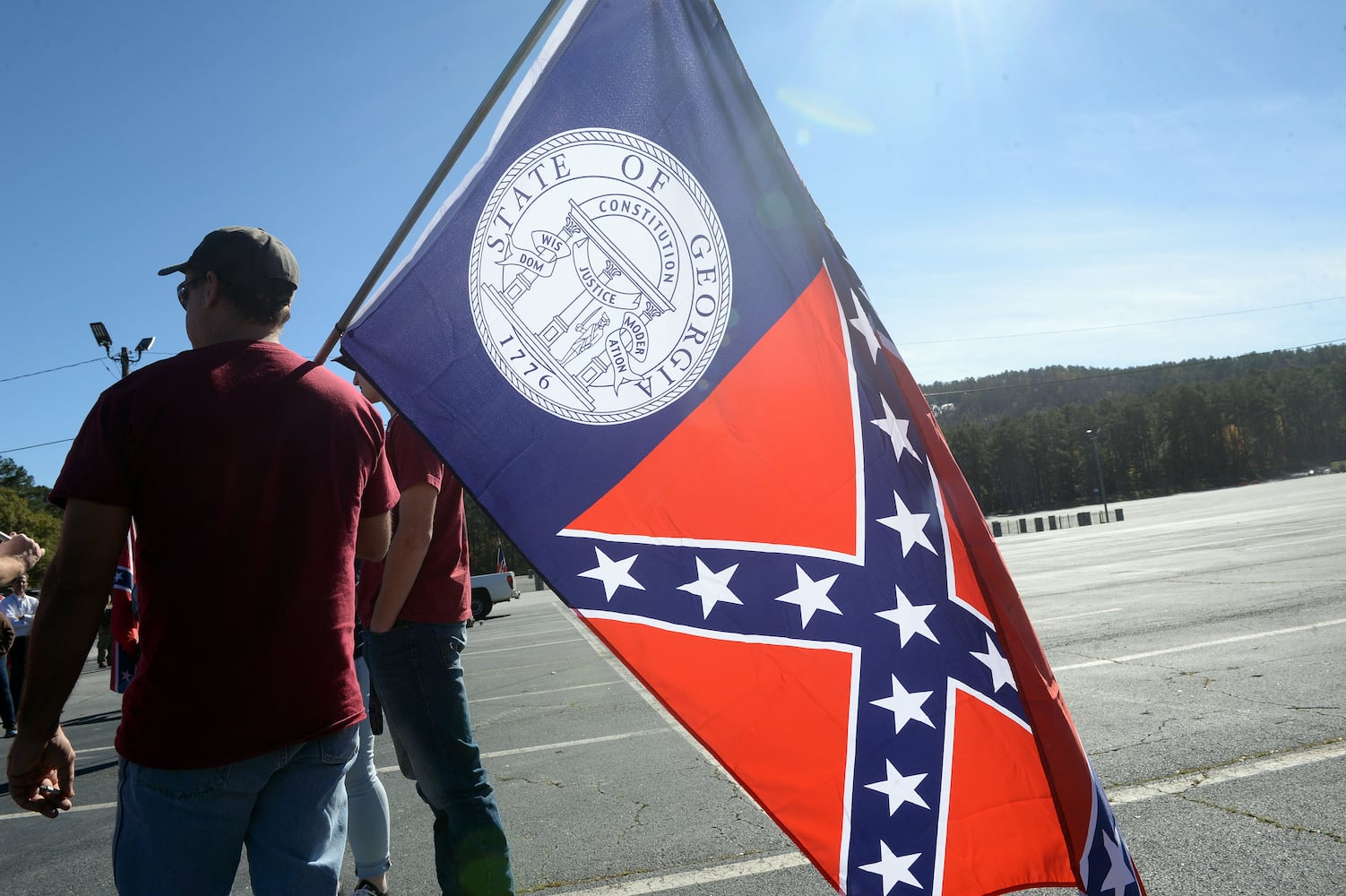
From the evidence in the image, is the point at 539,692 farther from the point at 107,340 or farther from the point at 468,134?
the point at 107,340

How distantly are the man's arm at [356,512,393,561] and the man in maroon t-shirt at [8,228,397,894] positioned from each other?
311mm

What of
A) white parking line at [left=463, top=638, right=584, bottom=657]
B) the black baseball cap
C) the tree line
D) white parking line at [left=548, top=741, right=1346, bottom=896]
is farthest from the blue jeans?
the tree line

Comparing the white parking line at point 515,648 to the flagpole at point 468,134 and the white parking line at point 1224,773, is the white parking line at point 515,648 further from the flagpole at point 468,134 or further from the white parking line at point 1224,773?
the flagpole at point 468,134

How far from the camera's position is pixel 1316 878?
2973 mm

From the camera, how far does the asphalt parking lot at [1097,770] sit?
3.34m

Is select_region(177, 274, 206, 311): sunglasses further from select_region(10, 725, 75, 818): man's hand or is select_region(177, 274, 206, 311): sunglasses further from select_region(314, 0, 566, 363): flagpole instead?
select_region(10, 725, 75, 818): man's hand

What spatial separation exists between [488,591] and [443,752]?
883 inches

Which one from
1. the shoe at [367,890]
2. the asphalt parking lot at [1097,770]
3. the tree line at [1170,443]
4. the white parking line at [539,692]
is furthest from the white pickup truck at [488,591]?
the tree line at [1170,443]

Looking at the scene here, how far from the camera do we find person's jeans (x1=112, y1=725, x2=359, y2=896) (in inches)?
62.6

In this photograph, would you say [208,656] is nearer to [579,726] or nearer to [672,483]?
[672,483]

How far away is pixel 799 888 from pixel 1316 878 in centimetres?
178

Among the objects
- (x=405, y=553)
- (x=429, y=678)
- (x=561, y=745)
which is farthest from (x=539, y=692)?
(x=405, y=553)

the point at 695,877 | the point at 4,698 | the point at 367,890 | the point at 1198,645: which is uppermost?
the point at 4,698

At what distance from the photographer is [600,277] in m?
2.19
